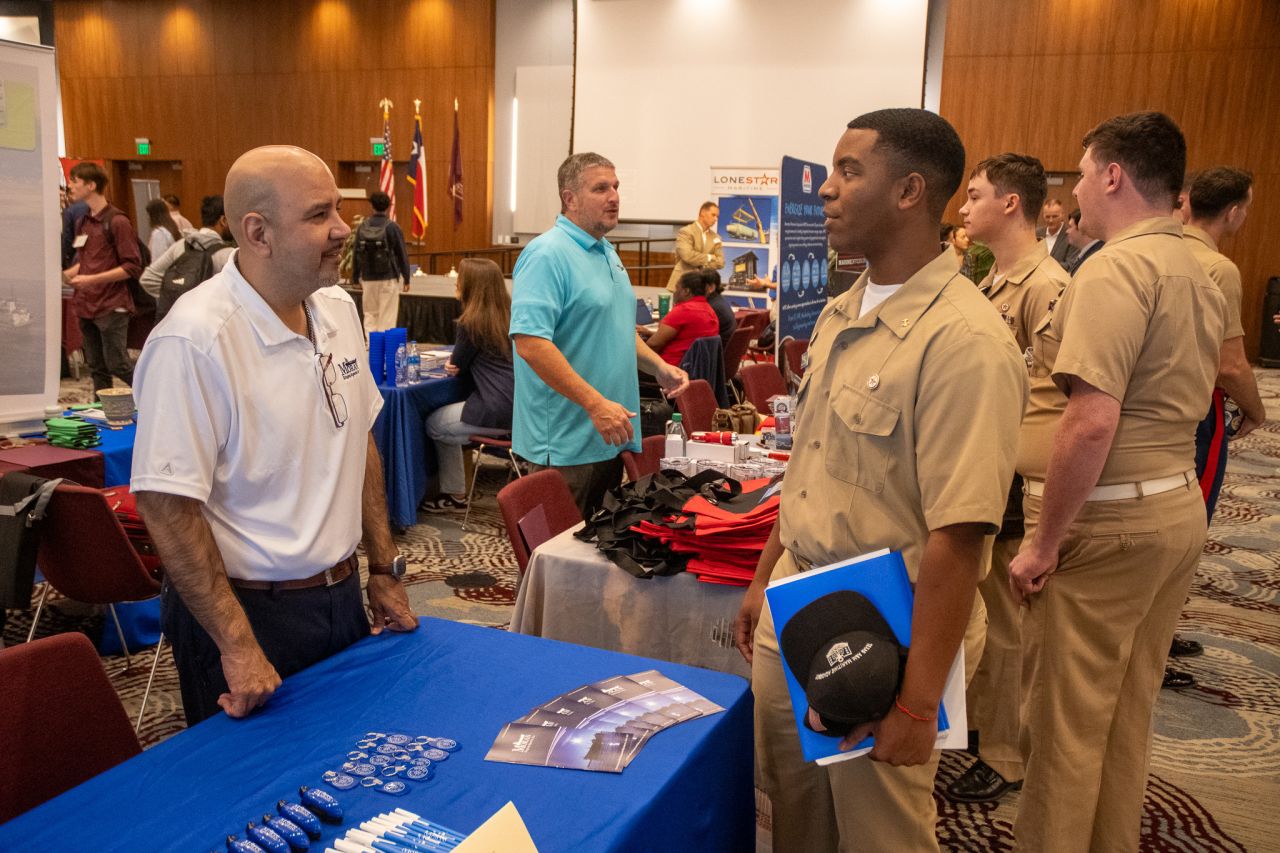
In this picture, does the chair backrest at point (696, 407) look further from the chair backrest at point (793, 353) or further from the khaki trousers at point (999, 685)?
the khaki trousers at point (999, 685)

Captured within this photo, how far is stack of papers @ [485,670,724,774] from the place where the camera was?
56.5 inches

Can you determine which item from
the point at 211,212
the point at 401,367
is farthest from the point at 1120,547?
the point at 211,212

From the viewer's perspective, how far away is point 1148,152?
2.06 metres

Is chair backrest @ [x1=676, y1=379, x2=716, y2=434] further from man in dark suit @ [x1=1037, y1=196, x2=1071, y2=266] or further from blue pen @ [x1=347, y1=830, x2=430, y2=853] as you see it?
man in dark suit @ [x1=1037, y1=196, x2=1071, y2=266]

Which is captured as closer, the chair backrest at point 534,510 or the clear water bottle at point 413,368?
the chair backrest at point 534,510

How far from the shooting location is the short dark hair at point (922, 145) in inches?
58.2

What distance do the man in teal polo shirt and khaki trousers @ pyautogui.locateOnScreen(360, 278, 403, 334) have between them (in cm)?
714

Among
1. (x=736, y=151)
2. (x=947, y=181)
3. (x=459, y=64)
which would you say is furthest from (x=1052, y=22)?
(x=947, y=181)

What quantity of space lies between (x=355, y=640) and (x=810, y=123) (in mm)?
12805

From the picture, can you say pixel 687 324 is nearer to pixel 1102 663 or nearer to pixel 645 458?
pixel 645 458

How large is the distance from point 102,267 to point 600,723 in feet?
22.8

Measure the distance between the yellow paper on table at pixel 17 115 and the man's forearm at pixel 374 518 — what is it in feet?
8.85

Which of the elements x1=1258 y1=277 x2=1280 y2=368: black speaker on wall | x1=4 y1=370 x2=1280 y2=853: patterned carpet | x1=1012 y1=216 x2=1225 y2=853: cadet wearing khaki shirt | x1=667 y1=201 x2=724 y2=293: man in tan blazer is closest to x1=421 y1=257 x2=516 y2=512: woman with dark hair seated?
x1=4 y1=370 x2=1280 y2=853: patterned carpet

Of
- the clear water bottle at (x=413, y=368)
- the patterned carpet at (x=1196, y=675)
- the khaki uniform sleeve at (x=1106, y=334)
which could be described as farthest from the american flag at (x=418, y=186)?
the khaki uniform sleeve at (x=1106, y=334)
